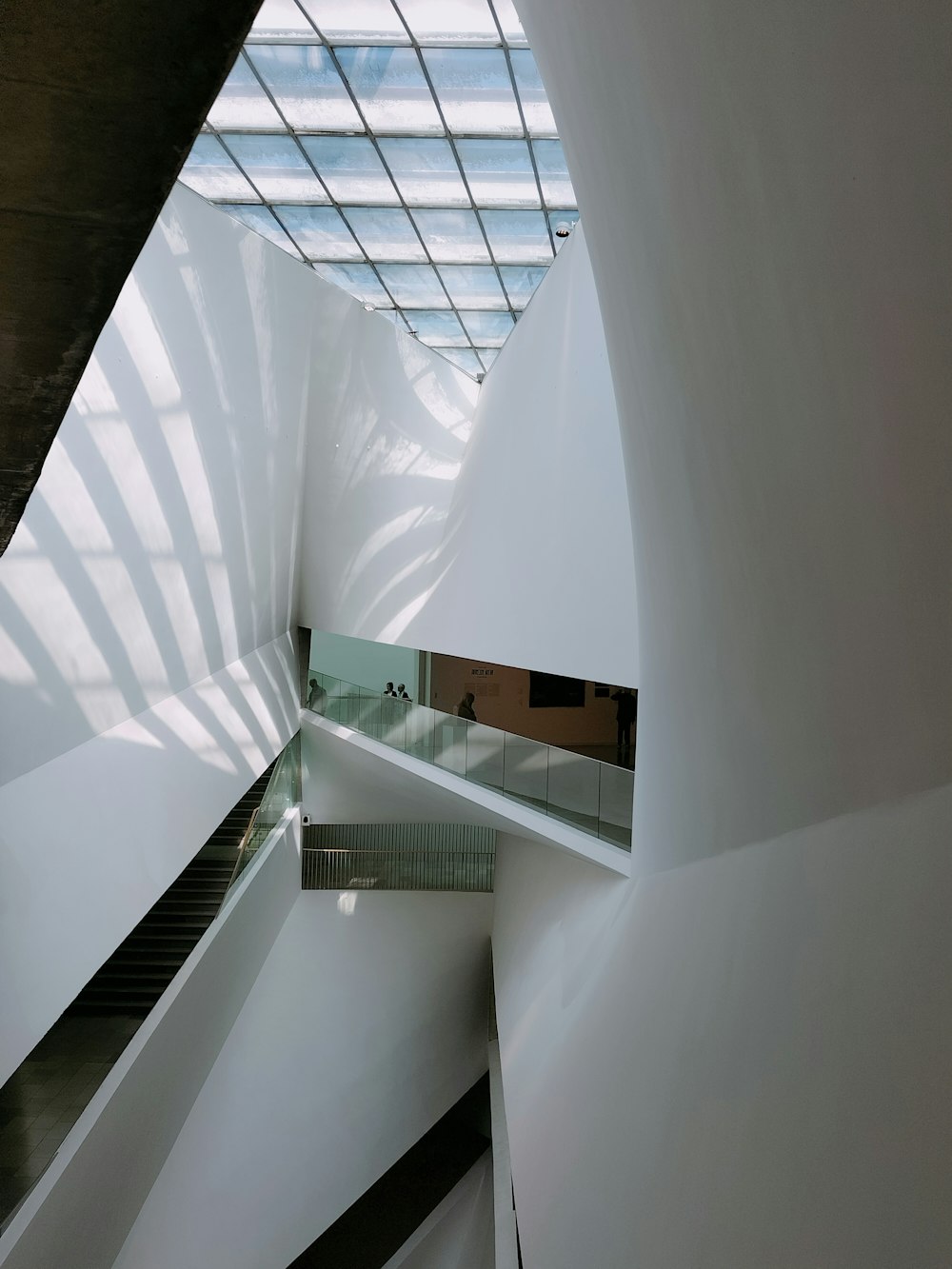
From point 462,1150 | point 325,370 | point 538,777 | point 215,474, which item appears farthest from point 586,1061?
point 462,1150

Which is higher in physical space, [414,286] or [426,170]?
[426,170]

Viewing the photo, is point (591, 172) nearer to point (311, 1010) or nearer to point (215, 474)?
point (215, 474)

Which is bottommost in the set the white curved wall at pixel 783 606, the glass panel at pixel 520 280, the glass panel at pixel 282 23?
the white curved wall at pixel 783 606

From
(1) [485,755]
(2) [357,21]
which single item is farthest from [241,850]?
(2) [357,21]

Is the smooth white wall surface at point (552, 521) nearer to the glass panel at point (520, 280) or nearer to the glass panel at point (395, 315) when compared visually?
the glass panel at point (520, 280)

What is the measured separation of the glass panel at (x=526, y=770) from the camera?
35.1ft

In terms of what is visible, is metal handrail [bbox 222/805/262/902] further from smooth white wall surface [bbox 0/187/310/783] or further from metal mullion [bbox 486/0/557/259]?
metal mullion [bbox 486/0/557/259]

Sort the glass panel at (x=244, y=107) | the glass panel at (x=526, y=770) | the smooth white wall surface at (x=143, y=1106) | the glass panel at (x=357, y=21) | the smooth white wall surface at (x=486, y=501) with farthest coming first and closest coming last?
1. the glass panel at (x=244, y=107)
2. the glass panel at (x=357, y=21)
3. the glass panel at (x=526, y=770)
4. the smooth white wall surface at (x=486, y=501)
5. the smooth white wall surface at (x=143, y=1106)

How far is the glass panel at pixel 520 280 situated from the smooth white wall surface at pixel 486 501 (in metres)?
2.01

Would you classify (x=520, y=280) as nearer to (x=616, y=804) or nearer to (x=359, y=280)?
(x=359, y=280)

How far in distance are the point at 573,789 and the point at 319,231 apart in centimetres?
1191

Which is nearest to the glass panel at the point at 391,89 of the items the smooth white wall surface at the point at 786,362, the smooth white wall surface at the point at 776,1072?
the smooth white wall surface at the point at 786,362

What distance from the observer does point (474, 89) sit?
12.5 m

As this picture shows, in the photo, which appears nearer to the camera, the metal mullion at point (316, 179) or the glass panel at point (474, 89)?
the glass panel at point (474, 89)
